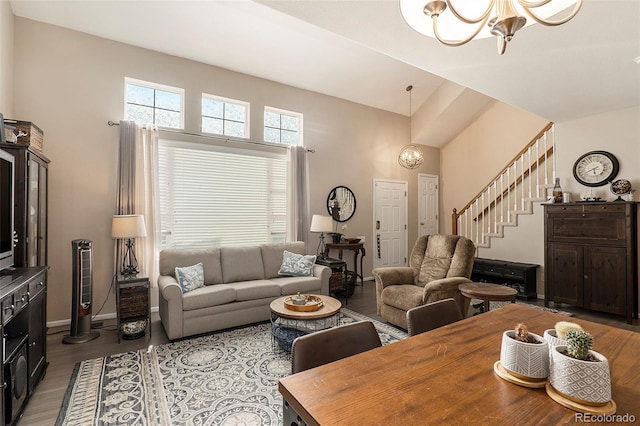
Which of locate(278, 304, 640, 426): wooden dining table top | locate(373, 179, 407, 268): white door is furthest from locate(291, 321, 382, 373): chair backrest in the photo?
locate(373, 179, 407, 268): white door

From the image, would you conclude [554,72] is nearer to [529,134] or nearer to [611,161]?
[611,161]

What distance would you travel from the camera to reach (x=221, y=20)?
3.97m

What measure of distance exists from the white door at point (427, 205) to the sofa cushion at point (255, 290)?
445 cm

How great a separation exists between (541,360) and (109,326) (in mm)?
4294

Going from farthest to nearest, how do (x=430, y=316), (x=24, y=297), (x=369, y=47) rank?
1. (x=369, y=47)
2. (x=24, y=297)
3. (x=430, y=316)

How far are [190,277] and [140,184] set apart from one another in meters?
1.48

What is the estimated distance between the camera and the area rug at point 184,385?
6.79 feet

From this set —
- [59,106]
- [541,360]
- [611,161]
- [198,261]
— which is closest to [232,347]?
[198,261]

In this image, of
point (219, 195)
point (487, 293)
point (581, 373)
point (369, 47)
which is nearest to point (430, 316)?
point (581, 373)

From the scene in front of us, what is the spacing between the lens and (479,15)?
5.65ft

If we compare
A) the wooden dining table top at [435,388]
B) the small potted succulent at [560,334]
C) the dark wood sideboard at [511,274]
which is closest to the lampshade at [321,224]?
the dark wood sideboard at [511,274]

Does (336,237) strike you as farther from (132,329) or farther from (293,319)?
(132,329)

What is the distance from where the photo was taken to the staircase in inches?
207

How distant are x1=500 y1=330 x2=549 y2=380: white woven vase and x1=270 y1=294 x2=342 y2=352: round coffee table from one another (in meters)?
1.94
